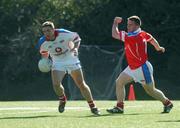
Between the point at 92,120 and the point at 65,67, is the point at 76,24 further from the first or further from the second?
the point at 92,120

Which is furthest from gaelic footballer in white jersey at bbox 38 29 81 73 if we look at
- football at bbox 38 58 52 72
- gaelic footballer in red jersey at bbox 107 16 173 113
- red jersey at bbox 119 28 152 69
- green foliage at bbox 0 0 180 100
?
green foliage at bbox 0 0 180 100

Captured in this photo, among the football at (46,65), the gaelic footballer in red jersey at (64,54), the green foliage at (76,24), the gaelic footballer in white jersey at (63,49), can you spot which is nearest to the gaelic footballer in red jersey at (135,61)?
the gaelic footballer in red jersey at (64,54)

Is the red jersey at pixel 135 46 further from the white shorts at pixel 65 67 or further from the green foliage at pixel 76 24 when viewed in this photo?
the green foliage at pixel 76 24

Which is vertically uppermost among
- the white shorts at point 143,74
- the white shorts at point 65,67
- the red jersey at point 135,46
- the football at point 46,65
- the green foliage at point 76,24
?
the red jersey at point 135,46

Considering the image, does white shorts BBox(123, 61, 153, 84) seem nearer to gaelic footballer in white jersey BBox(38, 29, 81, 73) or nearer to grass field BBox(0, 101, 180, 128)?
grass field BBox(0, 101, 180, 128)

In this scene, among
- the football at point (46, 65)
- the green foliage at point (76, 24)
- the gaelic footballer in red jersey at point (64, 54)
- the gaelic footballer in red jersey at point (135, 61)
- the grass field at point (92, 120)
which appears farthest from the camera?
the green foliage at point (76, 24)

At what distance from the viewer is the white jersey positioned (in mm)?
14070

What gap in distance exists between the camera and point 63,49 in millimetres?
14125

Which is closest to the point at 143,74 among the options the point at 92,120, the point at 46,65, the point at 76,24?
the point at 46,65

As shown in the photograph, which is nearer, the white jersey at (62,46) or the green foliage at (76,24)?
the white jersey at (62,46)

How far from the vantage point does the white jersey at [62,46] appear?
14.1m

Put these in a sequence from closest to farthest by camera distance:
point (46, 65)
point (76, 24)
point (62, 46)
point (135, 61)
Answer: point (62, 46), point (135, 61), point (46, 65), point (76, 24)

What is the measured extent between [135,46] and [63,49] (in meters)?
1.39

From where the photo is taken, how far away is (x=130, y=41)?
14195mm
